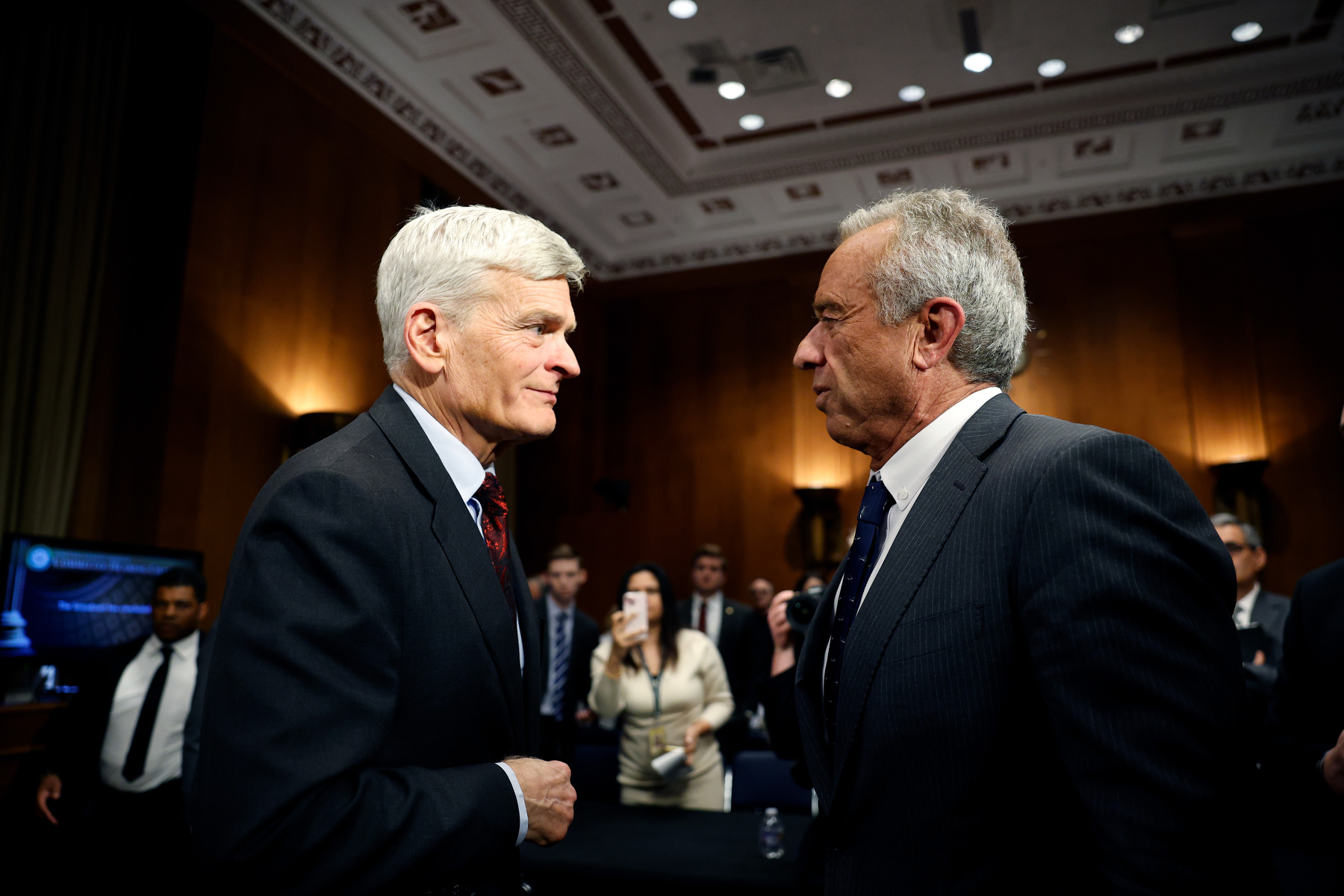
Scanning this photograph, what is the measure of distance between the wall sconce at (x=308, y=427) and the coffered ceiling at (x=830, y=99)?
2.39 meters

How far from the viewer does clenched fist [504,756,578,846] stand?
119 centimetres

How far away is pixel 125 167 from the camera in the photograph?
511cm

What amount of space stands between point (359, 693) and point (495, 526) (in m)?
0.44

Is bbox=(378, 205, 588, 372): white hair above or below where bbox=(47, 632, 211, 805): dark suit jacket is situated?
above

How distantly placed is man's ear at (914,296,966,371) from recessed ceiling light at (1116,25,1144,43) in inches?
237

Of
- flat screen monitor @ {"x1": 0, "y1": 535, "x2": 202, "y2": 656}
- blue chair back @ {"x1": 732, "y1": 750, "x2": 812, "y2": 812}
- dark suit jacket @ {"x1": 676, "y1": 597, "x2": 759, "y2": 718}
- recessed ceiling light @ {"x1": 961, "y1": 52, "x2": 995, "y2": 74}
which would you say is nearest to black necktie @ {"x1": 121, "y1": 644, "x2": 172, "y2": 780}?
flat screen monitor @ {"x1": 0, "y1": 535, "x2": 202, "y2": 656}

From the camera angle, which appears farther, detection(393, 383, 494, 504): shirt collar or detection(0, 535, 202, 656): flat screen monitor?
detection(0, 535, 202, 656): flat screen monitor

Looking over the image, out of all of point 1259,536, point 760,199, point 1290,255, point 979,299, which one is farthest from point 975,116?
point 979,299

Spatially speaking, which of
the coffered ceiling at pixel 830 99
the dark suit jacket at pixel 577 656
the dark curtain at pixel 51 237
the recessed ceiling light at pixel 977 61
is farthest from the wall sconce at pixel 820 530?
the dark curtain at pixel 51 237

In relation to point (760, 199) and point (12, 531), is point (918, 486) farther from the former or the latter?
point (760, 199)

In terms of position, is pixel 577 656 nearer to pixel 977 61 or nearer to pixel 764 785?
pixel 764 785

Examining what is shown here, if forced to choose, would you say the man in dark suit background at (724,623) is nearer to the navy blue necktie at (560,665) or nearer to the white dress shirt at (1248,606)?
the navy blue necktie at (560,665)

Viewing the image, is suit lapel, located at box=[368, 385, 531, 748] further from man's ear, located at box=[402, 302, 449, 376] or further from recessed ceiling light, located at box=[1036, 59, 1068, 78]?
recessed ceiling light, located at box=[1036, 59, 1068, 78]

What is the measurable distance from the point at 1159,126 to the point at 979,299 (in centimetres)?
711
